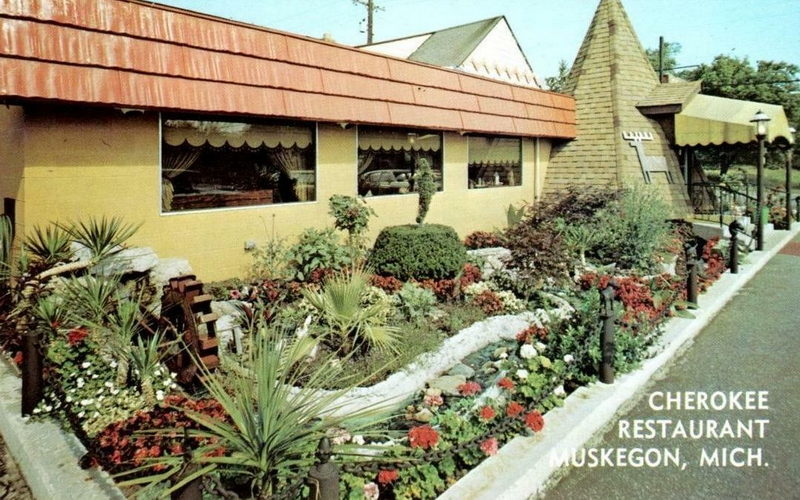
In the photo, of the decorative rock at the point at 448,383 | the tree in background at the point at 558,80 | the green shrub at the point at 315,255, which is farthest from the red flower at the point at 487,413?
the tree in background at the point at 558,80

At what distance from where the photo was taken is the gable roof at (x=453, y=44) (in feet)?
66.8

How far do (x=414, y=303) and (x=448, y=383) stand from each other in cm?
162

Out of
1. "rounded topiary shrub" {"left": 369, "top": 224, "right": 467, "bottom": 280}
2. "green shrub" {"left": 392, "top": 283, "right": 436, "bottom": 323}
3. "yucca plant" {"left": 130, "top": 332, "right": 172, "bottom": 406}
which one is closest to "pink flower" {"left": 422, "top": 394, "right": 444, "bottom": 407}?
"green shrub" {"left": 392, "top": 283, "right": 436, "bottom": 323}

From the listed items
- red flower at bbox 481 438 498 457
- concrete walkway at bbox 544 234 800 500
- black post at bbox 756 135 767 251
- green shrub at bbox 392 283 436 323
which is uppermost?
black post at bbox 756 135 767 251

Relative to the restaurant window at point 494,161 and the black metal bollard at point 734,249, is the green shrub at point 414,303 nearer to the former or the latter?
the restaurant window at point 494,161

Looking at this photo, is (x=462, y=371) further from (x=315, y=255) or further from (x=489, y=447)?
(x=315, y=255)

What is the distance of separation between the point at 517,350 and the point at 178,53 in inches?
222

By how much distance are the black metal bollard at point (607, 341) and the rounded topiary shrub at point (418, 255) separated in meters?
3.43

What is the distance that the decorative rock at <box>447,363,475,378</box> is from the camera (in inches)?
218

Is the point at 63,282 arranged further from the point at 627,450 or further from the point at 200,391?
the point at 627,450

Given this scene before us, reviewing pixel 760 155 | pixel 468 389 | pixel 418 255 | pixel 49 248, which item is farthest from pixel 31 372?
pixel 760 155

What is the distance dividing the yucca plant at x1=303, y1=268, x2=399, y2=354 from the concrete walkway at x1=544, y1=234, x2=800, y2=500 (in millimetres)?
2282

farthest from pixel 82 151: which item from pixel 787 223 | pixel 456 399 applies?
pixel 787 223

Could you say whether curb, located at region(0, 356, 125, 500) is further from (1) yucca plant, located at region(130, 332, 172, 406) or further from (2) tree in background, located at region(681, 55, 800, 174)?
(2) tree in background, located at region(681, 55, 800, 174)
